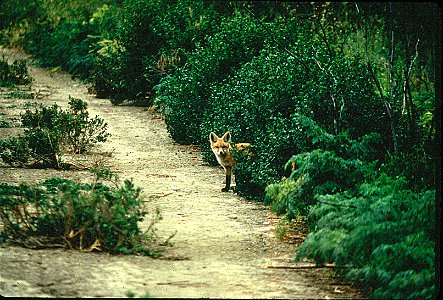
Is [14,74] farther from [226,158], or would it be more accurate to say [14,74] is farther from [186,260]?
[186,260]

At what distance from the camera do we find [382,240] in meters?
6.38

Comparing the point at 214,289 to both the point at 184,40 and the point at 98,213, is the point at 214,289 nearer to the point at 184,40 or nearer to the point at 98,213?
the point at 98,213

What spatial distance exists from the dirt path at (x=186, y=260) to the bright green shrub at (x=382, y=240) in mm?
368

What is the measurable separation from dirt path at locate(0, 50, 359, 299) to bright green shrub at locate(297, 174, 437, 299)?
37cm

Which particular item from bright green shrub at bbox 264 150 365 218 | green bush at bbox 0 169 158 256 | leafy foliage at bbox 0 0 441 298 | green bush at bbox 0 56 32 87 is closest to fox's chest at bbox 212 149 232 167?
leafy foliage at bbox 0 0 441 298

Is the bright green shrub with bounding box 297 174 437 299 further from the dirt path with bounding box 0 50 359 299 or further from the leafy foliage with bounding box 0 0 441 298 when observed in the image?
the dirt path with bounding box 0 50 359 299

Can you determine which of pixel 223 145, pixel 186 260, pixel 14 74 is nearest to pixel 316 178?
pixel 186 260

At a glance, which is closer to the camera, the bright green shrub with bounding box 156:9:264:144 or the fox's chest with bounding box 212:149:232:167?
the fox's chest with bounding box 212:149:232:167

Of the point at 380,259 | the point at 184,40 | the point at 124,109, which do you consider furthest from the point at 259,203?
the point at 124,109

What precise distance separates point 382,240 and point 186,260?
204 cm

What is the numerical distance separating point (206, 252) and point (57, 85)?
61.7 feet

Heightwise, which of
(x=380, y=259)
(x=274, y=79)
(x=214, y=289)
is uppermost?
(x=274, y=79)

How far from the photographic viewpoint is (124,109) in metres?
20.2

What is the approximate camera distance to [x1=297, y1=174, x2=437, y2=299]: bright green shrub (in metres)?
5.88
